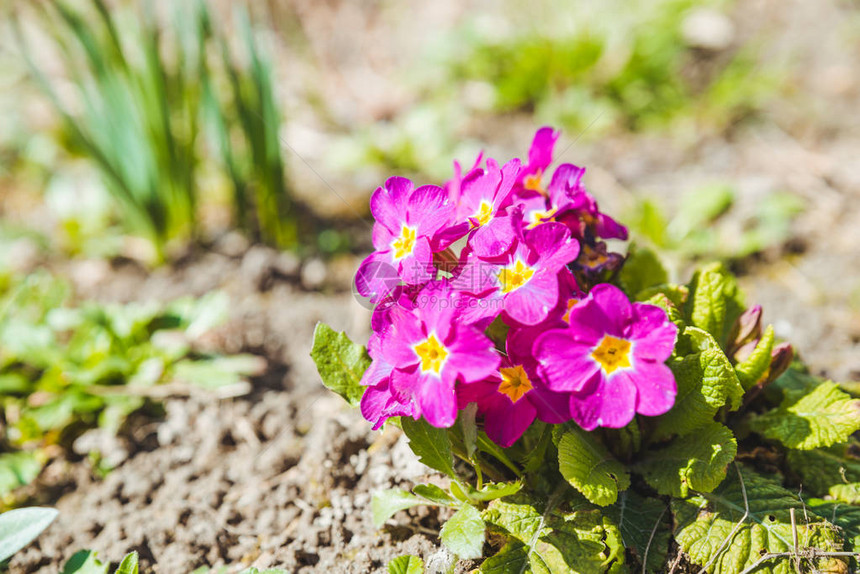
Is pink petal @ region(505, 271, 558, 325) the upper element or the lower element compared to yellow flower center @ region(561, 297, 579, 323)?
upper

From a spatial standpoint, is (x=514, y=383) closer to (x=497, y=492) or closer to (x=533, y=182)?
(x=497, y=492)

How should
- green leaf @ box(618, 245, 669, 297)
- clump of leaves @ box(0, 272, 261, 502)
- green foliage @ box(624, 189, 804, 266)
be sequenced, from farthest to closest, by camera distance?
green foliage @ box(624, 189, 804, 266) < clump of leaves @ box(0, 272, 261, 502) < green leaf @ box(618, 245, 669, 297)

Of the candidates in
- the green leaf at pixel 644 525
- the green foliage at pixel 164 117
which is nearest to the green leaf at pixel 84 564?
the green leaf at pixel 644 525

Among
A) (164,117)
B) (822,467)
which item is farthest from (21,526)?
(822,467)

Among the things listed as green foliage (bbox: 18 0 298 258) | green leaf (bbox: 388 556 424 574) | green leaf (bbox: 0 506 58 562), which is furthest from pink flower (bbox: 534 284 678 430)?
green foliage (bbox: 18 0 298 258)

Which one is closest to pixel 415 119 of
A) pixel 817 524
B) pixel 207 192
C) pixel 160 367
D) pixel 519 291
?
pixel 207 192

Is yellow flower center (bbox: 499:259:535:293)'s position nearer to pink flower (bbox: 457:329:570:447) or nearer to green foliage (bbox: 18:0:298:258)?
pink flower (bbox: 457:329:570:447)
